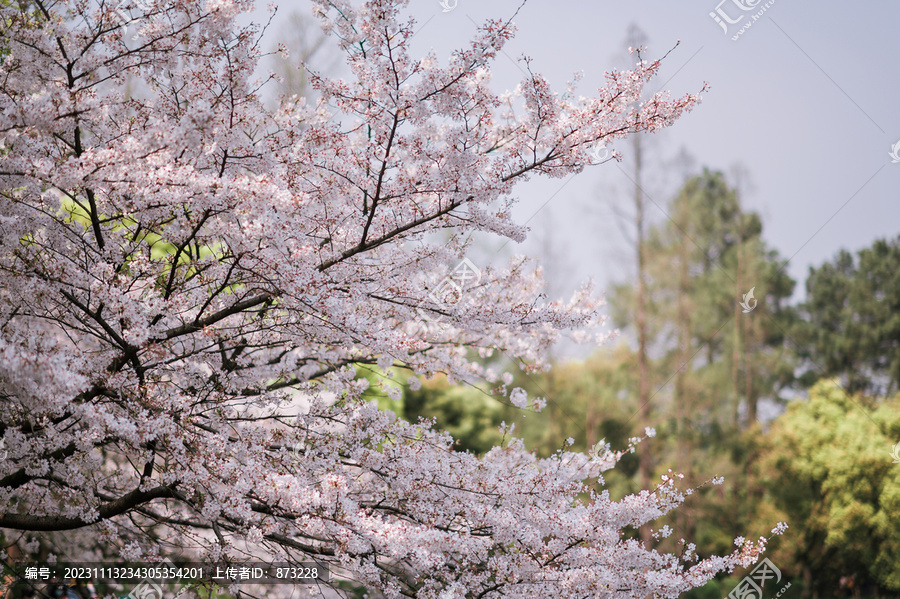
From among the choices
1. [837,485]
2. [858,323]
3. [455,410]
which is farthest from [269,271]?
[858,323]

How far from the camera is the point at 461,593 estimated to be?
3.15m

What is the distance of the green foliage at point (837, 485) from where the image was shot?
12445 mm

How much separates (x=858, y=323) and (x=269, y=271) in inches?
762

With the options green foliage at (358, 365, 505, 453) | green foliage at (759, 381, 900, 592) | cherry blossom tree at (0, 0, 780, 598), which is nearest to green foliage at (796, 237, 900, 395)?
green foliage at (759, 381, 900, 592)

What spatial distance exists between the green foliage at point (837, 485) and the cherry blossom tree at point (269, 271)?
11.2 meters

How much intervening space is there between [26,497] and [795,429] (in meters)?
13.9

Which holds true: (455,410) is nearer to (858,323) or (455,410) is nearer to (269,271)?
(269,271)

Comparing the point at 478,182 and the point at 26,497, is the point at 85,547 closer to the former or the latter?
the point at 26,497

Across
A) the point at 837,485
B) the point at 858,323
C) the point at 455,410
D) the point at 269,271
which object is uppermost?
the point at 858,323

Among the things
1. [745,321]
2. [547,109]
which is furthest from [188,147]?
[745,321]

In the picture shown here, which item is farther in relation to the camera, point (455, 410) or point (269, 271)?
point (455, 410)

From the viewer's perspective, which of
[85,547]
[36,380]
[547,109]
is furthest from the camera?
[85,547]

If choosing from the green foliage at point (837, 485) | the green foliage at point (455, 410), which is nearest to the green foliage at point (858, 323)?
the green foliage at point (837, 485)

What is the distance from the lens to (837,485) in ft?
42.1
